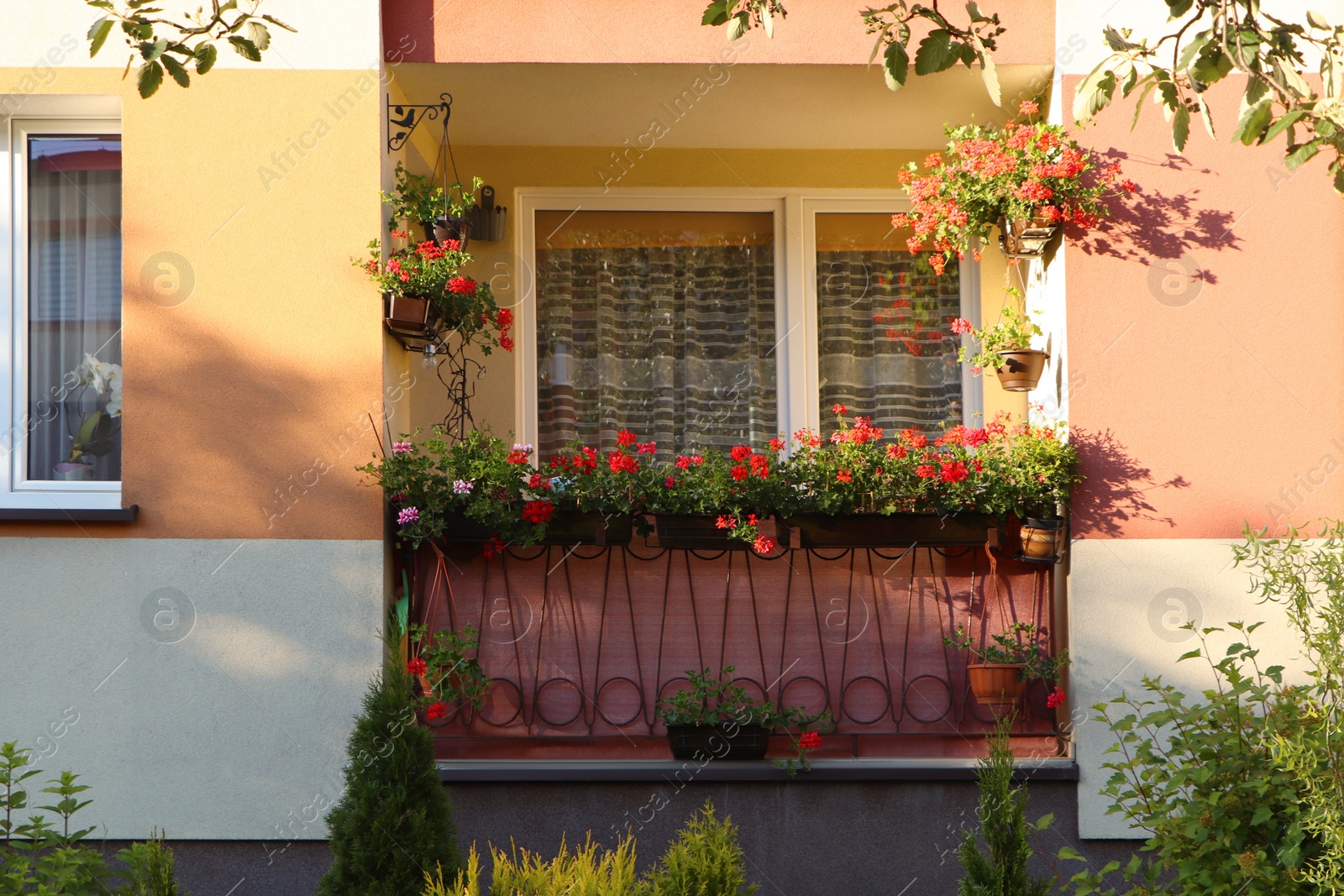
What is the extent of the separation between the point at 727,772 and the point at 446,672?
48.5 inches

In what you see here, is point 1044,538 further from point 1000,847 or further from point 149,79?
point 149,79

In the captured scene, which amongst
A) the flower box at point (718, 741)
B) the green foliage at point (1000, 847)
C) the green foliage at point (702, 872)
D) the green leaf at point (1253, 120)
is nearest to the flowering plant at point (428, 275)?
the flower box at point (718, 741)

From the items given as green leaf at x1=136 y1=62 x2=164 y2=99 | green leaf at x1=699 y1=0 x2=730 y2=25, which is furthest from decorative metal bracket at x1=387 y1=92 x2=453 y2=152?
green leaf at x1=699 y1=0 x2=730 y2=25

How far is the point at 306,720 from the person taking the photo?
15.7 feet

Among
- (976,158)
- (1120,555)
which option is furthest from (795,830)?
(976,158)

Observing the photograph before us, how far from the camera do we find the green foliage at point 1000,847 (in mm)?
3723

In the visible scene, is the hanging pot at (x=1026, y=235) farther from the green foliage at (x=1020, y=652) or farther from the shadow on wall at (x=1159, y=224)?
the green foliage at (x=1020, y=652)

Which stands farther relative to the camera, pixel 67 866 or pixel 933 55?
pixel 67 866

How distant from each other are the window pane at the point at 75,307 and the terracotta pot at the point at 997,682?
3.82 metres

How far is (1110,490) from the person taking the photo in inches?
193

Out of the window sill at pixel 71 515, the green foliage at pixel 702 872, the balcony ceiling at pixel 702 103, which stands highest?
the balcony ceiling at pixel 702 103

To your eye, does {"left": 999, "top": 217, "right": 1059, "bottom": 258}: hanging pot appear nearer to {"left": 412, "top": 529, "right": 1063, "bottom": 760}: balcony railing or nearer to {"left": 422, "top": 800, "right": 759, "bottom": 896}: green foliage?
{"left": 412, "top": 529, "right": 1063, "bottom": 760}: balcony railing

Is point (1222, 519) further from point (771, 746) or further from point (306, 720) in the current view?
point (306, 720)

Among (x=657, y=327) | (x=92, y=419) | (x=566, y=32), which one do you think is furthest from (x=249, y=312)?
(x=657, y=327)
